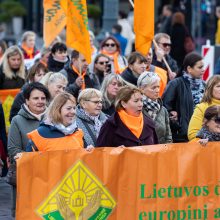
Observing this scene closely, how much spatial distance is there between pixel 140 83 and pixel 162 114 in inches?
17.1

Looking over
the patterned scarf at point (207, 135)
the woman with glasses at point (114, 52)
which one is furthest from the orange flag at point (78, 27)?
the woman with glasses at point (114, 52)

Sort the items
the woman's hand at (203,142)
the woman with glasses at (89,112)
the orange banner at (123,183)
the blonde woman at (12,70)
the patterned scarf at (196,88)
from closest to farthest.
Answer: the orange banner at (123,183) < the woman's hand at (203,142) < the woman with glasses at (89,112) < the patterned scarf at (196,88) < the blonde woman at (12,70)

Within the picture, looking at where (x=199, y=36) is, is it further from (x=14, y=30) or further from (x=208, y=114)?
(x=208, y=114)

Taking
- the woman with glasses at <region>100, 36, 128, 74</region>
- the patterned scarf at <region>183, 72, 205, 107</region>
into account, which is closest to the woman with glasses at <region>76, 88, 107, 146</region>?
the patterned scarf at <region>183, 72, 205, 107</region>

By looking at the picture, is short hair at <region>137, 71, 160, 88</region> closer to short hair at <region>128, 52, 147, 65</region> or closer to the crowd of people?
the crowd of people

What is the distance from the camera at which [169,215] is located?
32.0 ft

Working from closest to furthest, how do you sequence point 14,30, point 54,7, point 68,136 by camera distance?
1. point 68,136
2. point 54,7
3. point 14,30

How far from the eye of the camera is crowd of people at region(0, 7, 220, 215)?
33.5 feet

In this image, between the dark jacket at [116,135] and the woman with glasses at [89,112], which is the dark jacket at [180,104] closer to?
the woman with glasses at [89,112]

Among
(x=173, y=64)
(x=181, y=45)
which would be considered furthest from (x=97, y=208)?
(x=181, y=45)

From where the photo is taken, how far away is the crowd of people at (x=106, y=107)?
10.2 metres

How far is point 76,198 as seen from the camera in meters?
9.48

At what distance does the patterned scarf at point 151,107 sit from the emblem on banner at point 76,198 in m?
2.26

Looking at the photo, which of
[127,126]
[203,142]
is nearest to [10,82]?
[127,126]
